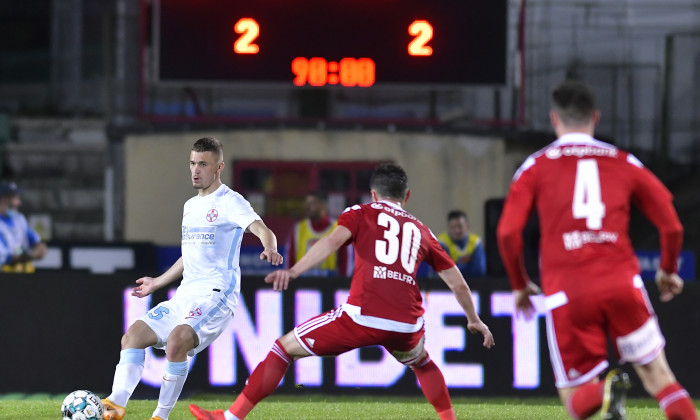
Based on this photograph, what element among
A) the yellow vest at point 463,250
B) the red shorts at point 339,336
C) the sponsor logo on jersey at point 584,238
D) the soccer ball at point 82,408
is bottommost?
the soccer ball at point 82,408

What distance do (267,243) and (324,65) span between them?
6772 millimetres

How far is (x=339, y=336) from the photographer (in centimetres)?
614

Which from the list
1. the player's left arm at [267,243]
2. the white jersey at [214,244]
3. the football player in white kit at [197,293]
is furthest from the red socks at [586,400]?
the white jersey at [214,244]

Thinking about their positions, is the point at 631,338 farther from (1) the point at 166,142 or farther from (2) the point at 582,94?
(1) the point at 166,142

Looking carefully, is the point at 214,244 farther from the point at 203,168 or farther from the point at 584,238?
the point at 584,238

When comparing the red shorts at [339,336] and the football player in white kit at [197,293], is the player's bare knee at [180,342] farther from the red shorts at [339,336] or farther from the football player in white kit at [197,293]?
the red shorts at [339,336]

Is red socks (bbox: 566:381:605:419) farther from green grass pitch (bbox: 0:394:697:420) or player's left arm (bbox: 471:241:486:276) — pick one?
player's left arm (bbox: 471:241:486:276)

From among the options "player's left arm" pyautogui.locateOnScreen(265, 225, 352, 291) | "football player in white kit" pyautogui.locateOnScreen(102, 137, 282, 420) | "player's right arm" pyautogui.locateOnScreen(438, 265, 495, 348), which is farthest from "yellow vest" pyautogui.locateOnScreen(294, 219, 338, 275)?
"player's left arm" pyautogui.locateOnScreen(265, 225, 352, 291)

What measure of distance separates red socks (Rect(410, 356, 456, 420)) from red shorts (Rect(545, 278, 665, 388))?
1687 mm

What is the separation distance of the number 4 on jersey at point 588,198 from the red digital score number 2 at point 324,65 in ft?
26.5

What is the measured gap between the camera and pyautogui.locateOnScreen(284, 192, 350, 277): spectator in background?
11062 mm

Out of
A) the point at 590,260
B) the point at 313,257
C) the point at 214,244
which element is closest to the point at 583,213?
the point at 590,260

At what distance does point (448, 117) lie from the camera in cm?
1783

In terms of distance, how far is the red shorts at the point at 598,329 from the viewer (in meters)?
4.70
